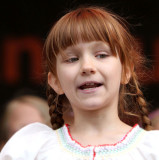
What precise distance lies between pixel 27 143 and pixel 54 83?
30 cm

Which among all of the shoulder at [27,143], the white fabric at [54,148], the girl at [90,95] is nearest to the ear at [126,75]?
the girl at [90,95]

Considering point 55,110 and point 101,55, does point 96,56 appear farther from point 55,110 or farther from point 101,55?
point 55,110

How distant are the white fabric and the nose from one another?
0.30 m

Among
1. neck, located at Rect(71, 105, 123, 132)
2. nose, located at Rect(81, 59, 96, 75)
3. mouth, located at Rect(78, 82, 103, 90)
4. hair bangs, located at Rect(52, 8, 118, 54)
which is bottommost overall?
neck, located at Rect(71, 105, 123, 132)

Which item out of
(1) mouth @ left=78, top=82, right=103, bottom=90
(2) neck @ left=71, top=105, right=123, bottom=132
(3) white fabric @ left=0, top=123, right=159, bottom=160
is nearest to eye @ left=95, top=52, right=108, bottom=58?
(1) mouth @ left=78, top=82, right=103, bottom=90

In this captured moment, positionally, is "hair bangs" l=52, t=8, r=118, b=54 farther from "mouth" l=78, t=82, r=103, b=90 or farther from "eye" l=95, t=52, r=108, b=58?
"mouth" l=78, t=82, r=103, b=90

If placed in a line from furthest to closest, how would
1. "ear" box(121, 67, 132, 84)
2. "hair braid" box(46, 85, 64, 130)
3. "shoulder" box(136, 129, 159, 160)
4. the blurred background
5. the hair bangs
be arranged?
the blurred background < "hair braid" box(46, 85, 64, 130) < "ear" box(121, 67, 132, 84) < the hair bangs < "shoulder" box(136, 129, 159, 160)

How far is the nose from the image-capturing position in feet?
5.67

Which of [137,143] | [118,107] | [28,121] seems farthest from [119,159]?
[28,121]

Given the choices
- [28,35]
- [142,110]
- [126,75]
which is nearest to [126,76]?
[126,75]

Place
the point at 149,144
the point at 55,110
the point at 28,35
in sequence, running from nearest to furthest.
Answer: the point at 149,144 < the point at 55,110 < the point at 28,35

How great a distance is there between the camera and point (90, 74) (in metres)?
1.74

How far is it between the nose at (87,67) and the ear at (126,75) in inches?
8.9

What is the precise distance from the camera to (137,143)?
1754mm
